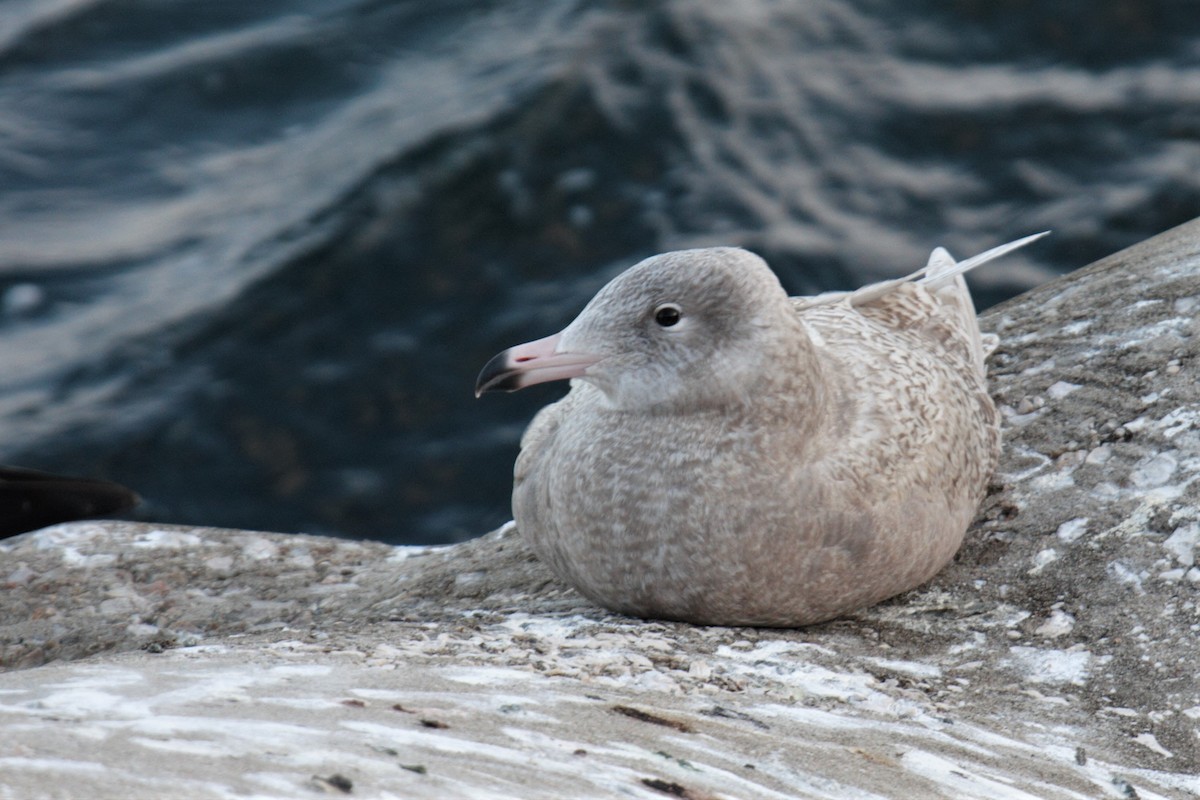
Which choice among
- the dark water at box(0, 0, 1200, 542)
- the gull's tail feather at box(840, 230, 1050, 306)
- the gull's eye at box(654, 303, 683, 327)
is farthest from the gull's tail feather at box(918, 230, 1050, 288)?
the dark water at box(0, 0, 1200, 542)

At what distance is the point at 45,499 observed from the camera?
18.5ft

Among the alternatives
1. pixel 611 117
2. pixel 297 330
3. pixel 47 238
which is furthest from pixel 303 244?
pixel 611 117

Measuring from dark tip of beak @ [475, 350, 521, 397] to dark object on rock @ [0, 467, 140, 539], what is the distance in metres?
2.68

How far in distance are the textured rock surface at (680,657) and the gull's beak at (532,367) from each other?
0.68m

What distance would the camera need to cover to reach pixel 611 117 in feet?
28.9

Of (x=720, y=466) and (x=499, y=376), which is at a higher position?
(x=499, y=376)

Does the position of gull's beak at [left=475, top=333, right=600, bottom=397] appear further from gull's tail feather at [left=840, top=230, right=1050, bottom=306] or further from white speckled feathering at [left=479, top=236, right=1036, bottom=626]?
gull's tail feather at [left=840, top=230, right=1050, bottom=306]

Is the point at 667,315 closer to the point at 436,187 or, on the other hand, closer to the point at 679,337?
the point at 679,337

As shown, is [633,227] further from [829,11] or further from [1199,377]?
[1199,377]

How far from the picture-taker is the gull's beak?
12.1ft

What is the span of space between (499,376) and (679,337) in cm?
49

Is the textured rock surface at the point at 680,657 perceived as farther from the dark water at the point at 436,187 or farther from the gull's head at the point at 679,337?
the dark water at the point at 436,187

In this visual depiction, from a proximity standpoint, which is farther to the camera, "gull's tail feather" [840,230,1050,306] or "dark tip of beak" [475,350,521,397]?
"gull's tail feather" [840,230,1050,306]

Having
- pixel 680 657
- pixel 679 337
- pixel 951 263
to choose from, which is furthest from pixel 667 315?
pixel 951 263
